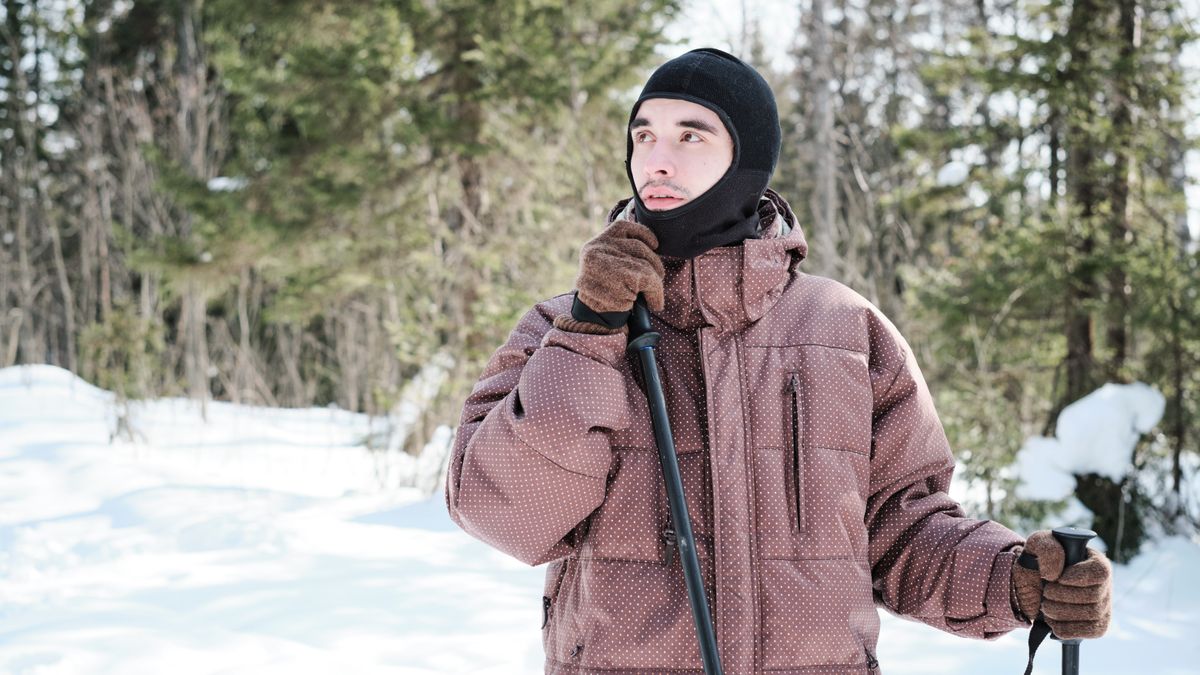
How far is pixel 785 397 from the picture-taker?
62.7 inches

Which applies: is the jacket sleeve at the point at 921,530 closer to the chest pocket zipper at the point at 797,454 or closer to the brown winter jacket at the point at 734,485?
the brown winter jacket at the point at 734,485

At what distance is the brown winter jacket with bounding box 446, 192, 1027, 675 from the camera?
149cm

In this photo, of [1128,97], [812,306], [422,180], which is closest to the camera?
[812,306]

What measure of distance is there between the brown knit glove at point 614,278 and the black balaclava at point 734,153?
A: 0.10 m

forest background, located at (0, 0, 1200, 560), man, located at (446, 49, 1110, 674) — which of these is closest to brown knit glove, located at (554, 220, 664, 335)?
man, located at (446, 49, 1110, 674)

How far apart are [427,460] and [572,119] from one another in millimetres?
3026

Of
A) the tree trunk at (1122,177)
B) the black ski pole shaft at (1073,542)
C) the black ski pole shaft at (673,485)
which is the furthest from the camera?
the tree trunk at (1122,177)

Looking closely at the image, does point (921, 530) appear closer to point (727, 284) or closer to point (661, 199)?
point (727, 284)

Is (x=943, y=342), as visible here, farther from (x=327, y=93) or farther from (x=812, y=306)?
(x=812, y=306)

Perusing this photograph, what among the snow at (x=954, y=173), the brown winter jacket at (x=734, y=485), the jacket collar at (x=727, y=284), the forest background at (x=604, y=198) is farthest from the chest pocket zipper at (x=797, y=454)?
the snow at (x=954, y=173)

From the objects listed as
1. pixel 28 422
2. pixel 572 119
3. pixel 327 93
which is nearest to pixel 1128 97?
pixel 572 119

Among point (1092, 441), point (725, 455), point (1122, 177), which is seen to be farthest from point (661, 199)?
point (1122, 177)

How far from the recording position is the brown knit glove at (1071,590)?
1.50 metres

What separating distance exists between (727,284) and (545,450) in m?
0.42
